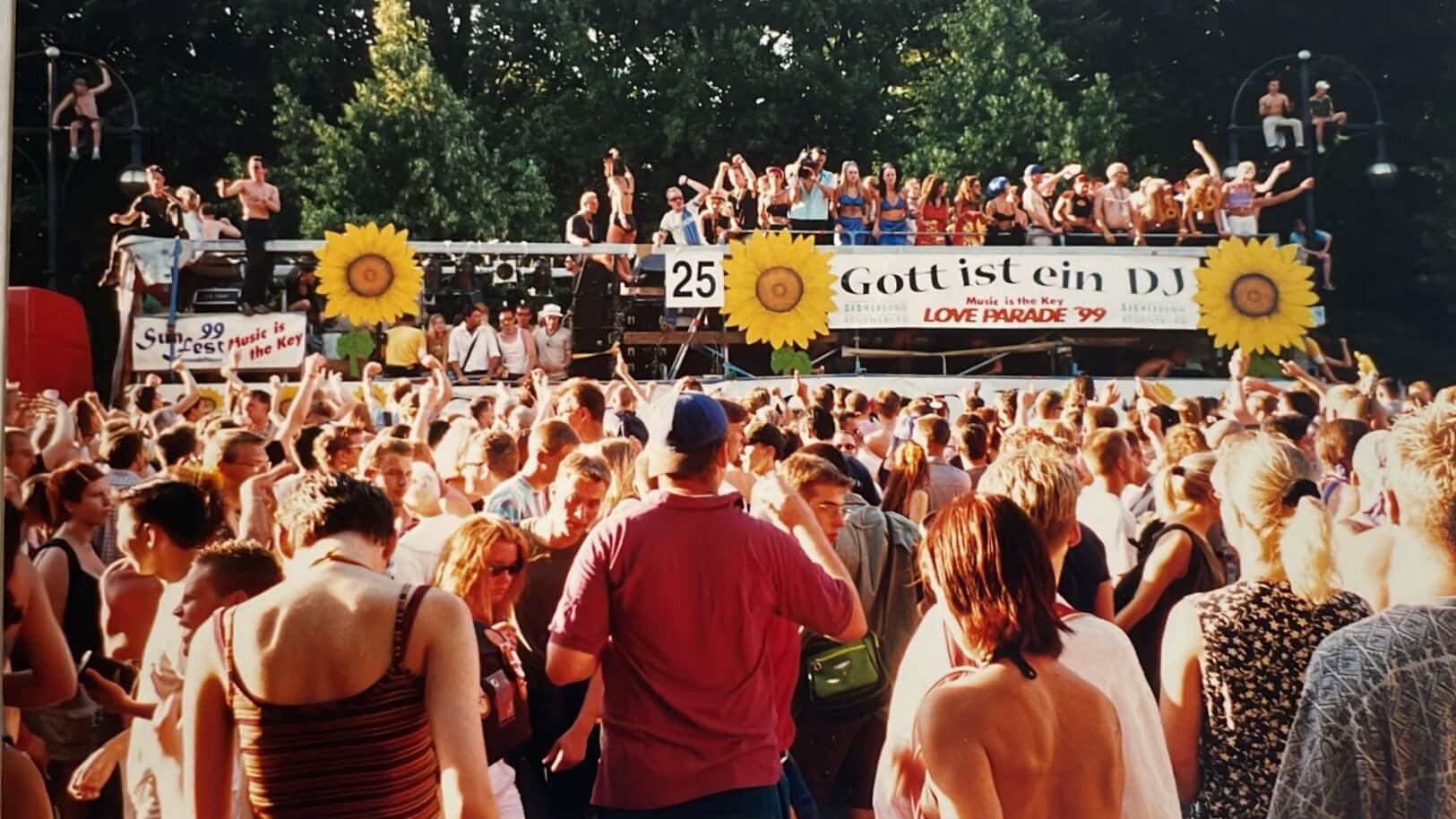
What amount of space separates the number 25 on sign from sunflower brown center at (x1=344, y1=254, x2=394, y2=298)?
0.78 metres

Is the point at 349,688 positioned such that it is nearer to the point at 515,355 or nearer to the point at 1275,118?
the point at 515,355

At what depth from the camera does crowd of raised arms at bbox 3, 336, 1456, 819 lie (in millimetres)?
3008

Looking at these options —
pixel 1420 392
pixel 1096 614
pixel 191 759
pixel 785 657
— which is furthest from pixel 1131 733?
pixel 191 759

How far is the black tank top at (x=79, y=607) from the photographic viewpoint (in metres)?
3.67

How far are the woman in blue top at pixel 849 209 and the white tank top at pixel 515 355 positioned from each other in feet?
3.15

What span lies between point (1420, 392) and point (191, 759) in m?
3.53

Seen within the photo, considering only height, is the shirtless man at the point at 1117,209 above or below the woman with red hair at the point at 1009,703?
above

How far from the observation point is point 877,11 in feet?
14.3

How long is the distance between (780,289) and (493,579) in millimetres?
1304

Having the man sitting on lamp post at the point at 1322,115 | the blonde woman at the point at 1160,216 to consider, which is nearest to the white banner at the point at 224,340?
Answer: the blonde woman at the point at 1160,216

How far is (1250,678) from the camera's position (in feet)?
12.3

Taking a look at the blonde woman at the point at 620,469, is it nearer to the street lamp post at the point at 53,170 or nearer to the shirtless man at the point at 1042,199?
the shirtless man at the point at 1042,199

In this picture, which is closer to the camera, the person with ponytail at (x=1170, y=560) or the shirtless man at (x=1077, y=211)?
the person with ponytail at (x=1170, y=560)

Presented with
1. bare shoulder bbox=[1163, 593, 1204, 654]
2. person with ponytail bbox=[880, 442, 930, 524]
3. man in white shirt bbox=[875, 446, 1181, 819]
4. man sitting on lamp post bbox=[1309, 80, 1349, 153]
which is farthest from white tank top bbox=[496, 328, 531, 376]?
man sitting on lamp post bbox=[1309, 80, 1349, 153]
